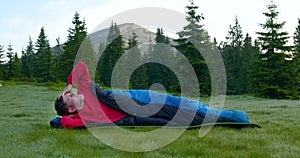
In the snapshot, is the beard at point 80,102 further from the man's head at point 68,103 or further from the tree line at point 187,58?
the tree line at point 187,58

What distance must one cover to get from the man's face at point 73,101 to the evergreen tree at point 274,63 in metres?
24.5

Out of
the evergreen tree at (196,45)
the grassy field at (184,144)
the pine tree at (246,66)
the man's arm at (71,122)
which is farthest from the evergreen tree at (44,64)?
the grassy field at (184,144)

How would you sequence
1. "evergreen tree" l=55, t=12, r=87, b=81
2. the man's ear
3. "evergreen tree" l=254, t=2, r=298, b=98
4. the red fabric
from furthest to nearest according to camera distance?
"evergreen tree" l=55, t=12, r=87, b=81
"evergreen tree" l=254, t=2, r=298, b=98
the red fabric
the man's ear

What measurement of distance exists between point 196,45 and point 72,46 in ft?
63.2

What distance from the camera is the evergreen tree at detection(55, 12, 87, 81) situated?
4144 cm

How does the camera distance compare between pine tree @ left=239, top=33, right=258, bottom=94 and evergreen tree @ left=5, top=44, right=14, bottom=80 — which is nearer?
pine tree @ left=239, top=33, right=258, bottom=94

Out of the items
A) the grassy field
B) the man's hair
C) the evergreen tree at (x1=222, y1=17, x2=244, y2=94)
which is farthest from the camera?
the evergreen tree at (x1=222, y1=17, x2=244, y2=94)

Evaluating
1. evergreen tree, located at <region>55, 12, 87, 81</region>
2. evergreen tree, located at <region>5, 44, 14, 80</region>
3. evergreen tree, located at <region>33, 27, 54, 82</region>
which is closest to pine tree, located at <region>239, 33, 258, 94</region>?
evergreen tree, located at <region>55, 12, 87, 81</region>

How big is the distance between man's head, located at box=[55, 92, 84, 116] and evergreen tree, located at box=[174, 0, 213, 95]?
22924 mm

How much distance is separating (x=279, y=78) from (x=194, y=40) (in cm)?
838

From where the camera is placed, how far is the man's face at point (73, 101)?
5068mm

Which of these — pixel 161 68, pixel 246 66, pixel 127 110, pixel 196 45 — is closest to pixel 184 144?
pixel 127 110

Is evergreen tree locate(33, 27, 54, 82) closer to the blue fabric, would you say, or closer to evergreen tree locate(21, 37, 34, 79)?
evergreen tree locate(21, 37, 34, 79)

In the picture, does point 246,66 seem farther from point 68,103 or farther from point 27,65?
point 68,103
